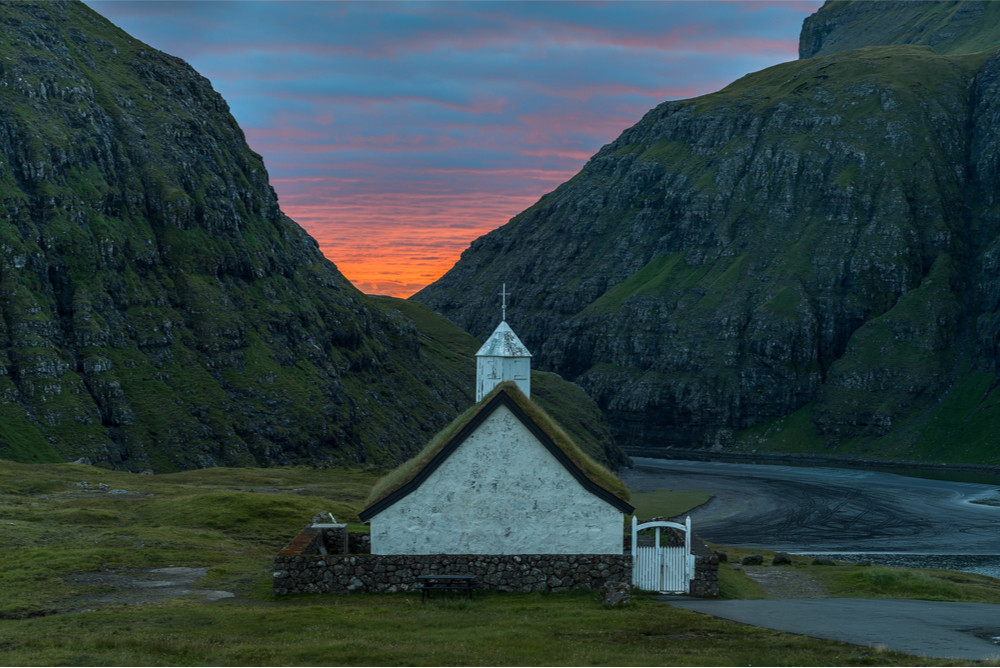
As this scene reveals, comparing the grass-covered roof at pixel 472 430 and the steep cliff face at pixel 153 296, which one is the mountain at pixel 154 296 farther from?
the grass-covered roof at pixel 472 430

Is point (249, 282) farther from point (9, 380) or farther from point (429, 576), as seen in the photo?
point (429, 576)

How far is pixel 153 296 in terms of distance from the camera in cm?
14675

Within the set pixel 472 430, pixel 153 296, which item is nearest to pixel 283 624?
pixel 472 430

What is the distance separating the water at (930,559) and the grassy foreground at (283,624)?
148 ft

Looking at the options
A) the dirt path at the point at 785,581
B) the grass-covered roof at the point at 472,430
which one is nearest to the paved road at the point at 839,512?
the dirt path at the point at 785,581

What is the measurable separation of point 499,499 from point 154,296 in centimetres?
12704

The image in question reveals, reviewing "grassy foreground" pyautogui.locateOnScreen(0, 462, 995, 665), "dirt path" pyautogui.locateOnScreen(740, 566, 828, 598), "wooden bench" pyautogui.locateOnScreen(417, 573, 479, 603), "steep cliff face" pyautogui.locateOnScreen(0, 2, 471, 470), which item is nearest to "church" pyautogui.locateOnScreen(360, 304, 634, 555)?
"wooden bench" pyautogui.locateOnScreen(417, 573, 479, 603)

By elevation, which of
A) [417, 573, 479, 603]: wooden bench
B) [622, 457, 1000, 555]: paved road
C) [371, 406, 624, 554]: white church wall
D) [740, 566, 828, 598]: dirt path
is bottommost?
[622, 457, 1000, 555]: paved road

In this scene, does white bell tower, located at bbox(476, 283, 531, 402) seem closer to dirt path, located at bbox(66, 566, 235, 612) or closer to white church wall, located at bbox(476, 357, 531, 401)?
white church wall, located at bbox(476, 357, 531, 401)

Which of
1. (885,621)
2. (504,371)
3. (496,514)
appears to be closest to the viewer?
(885,621)

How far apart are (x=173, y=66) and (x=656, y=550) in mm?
190786

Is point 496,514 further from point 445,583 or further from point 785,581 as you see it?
point 785,581

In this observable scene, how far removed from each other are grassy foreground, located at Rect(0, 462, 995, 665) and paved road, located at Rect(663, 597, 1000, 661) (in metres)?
1.35

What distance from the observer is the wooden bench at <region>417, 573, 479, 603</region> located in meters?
32.6
